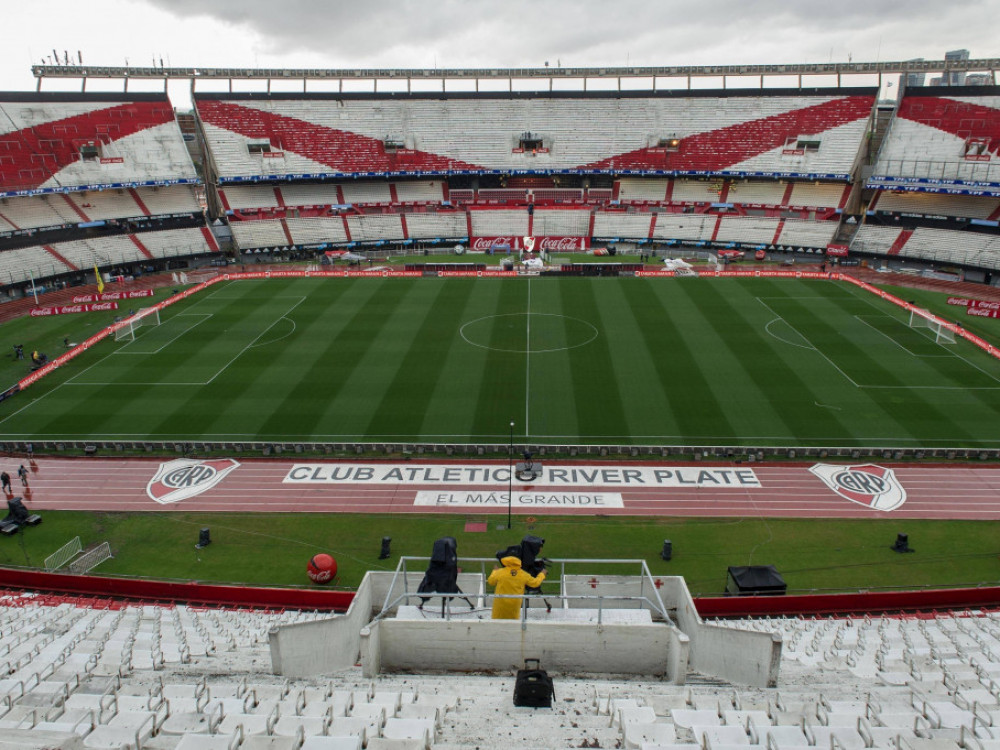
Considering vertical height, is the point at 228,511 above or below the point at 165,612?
above

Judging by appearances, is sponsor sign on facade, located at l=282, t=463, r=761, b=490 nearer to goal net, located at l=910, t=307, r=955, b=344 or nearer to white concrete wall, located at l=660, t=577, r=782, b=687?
white concrete wall, located at l=660, t=577, r=782, b=687

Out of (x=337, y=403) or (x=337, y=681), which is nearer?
(x=337, y=681)

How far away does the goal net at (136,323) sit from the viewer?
146 feet

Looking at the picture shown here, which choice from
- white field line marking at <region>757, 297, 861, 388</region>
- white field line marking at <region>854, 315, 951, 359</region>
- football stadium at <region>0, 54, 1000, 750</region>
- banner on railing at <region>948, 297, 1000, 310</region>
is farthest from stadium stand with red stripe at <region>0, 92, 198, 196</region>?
banner on railing at <region>948, 297, 1000, 310</region>

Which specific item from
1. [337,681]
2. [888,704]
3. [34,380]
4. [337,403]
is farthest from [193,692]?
[34,380]

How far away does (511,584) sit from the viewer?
39.8 ft

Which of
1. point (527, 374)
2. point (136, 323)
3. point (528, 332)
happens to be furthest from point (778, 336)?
point (136, 323)

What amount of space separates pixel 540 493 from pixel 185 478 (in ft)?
49.4

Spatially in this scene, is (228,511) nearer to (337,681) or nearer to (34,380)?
(337,681)

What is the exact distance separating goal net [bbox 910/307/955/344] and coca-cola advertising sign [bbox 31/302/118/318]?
56.3m

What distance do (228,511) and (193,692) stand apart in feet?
57.4

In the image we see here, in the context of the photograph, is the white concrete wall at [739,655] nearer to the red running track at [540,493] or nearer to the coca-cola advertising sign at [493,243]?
the red running track at [540,493]

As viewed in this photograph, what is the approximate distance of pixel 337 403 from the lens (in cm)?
3453

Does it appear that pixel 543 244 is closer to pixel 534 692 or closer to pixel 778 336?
pixel 778 336
